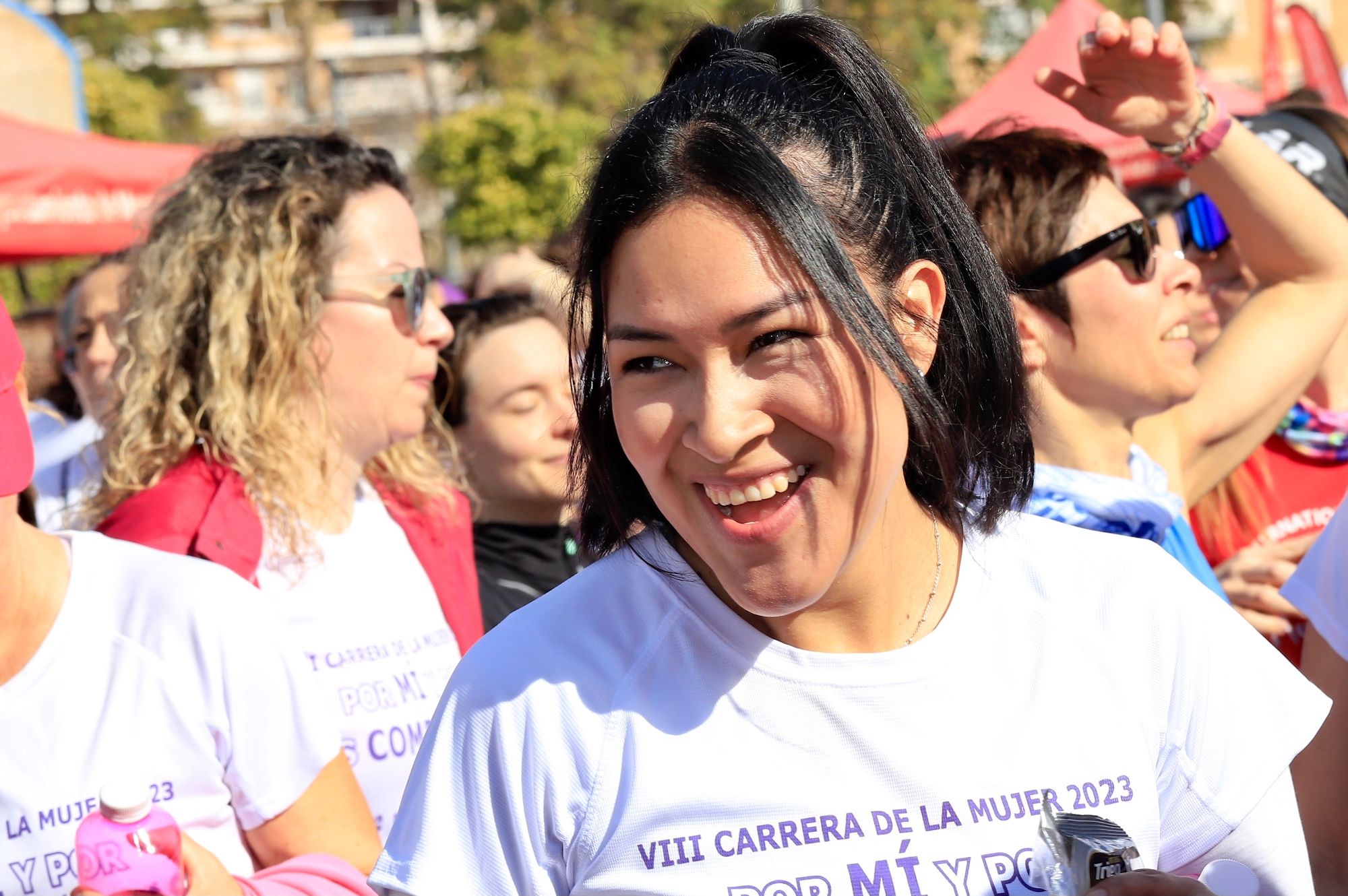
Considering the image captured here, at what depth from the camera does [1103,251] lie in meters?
2.73

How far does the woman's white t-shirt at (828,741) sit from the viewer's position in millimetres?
1524

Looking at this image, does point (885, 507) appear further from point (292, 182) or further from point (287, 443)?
point (292, 182)

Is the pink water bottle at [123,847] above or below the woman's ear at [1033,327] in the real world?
below

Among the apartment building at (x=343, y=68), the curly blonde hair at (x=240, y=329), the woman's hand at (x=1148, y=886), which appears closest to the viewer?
the woman's hand at (x=1148, y=886)

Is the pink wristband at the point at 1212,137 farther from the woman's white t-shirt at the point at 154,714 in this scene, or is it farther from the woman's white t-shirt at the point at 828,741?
the woman's white t-shirt at the point at 154,714

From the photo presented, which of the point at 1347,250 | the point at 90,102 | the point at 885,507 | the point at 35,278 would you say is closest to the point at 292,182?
the point at 885,507

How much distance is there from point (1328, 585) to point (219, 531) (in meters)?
2.07

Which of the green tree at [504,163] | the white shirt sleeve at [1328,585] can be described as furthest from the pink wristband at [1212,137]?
the green tree at [504,163]

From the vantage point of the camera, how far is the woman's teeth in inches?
59.4

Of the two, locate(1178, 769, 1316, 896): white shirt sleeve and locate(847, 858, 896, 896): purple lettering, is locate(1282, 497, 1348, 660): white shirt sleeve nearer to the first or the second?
locate(1178, 769, 1316, 896): white shirt sleeve

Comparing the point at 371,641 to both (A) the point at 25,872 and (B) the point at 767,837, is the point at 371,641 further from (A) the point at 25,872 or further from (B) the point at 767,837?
(B) the point at 767,837

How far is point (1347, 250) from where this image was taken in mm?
2926

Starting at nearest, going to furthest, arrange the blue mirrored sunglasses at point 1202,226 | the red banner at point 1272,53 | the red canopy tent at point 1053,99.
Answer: the blue mirrored sunglasses at point 1202,226, the red canopy tent at point 1053,99, the red banner at point 1272,53

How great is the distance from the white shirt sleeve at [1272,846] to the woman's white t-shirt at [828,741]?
23 millimetres
